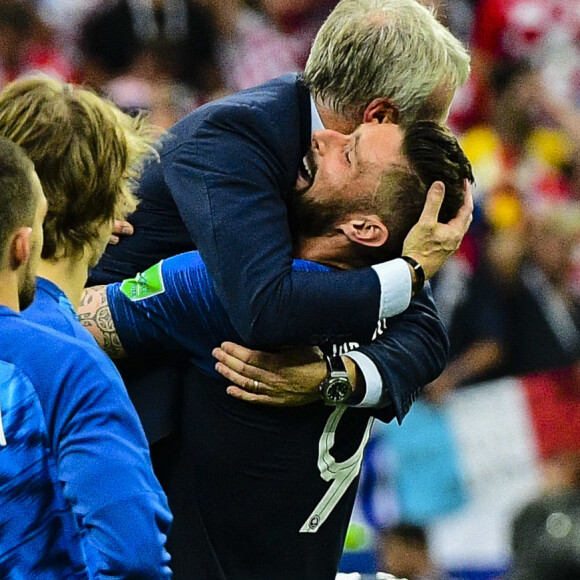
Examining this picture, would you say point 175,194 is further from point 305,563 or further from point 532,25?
point 532,25

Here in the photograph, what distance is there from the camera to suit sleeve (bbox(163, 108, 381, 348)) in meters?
2.53

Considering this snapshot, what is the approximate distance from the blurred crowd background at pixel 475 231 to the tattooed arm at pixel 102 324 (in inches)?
130

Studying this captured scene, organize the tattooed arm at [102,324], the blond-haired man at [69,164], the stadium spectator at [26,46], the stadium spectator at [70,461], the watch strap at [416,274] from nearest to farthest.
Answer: the stadium spectator at [70,461], the blond-haired man at [69,164], the watch strap at [416,274], the tattooed arm at [102,324], the stadium spectator at [26,46]

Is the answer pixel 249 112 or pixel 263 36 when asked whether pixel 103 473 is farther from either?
pixel 263 36

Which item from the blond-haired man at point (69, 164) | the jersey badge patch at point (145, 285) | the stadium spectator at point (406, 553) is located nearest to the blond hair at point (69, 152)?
the blond-haired man at point (69, 164)

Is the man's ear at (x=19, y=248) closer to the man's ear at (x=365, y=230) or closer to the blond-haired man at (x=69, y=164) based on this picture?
the blond-haired man at (x=69, y=164)

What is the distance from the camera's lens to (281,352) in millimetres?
2717

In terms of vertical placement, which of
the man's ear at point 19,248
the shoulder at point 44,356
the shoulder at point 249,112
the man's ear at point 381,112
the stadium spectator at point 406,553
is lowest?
the stadium spectator at point 406,553

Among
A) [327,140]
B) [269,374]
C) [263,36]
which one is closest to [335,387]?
[269,374]

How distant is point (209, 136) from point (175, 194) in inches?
5.3

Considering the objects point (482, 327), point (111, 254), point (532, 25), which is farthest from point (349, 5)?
point (532, 25)

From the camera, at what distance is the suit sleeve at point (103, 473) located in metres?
2.02

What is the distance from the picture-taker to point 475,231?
619cm

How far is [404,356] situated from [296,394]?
250mm
